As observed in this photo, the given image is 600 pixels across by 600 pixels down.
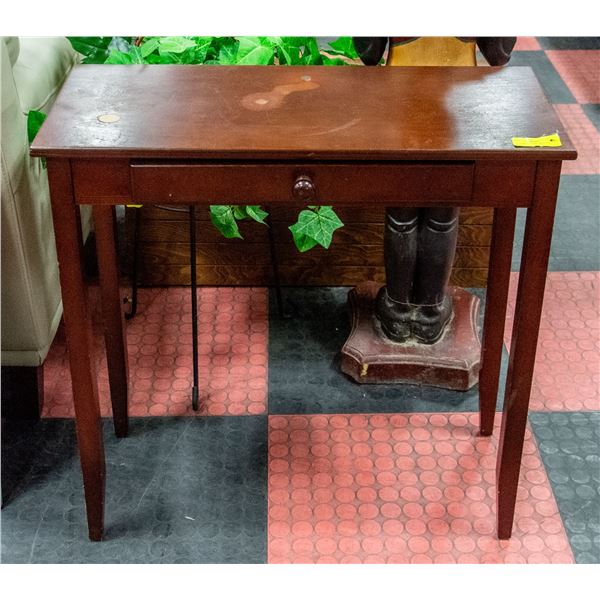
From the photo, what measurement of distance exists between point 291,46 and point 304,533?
43.5 inches

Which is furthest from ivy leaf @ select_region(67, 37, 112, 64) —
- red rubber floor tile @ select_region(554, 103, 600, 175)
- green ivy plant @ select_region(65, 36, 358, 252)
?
red rubber floor tile @ select_region(554, 103, 600, 175)

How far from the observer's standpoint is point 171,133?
149cm

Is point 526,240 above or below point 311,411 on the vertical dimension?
above

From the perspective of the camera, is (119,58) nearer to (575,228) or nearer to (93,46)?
(93,46)

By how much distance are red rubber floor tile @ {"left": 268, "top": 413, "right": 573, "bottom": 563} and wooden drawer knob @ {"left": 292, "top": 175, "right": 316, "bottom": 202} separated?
2.47ft

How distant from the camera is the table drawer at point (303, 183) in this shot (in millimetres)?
1457

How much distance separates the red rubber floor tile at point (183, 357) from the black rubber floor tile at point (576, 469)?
2.16 feet

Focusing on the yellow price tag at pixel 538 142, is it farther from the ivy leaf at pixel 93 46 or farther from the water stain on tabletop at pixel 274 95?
the ivy leaf at pixel 93 46

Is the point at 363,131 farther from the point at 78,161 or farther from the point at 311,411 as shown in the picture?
the point at 311,411

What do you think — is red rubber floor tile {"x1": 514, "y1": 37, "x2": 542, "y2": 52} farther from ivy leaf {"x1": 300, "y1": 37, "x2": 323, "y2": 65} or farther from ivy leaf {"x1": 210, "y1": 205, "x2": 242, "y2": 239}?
ivy leaf {"x1": 210, "y1": 205, "x2": 242, "y2": 239}

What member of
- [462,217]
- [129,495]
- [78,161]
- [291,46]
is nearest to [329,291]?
[462,217]

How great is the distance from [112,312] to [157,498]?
396 mm

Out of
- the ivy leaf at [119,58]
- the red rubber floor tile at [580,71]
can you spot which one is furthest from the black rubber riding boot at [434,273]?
the red rubber floor tile at [580,71]

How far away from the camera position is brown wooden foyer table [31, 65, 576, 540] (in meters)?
1.45
